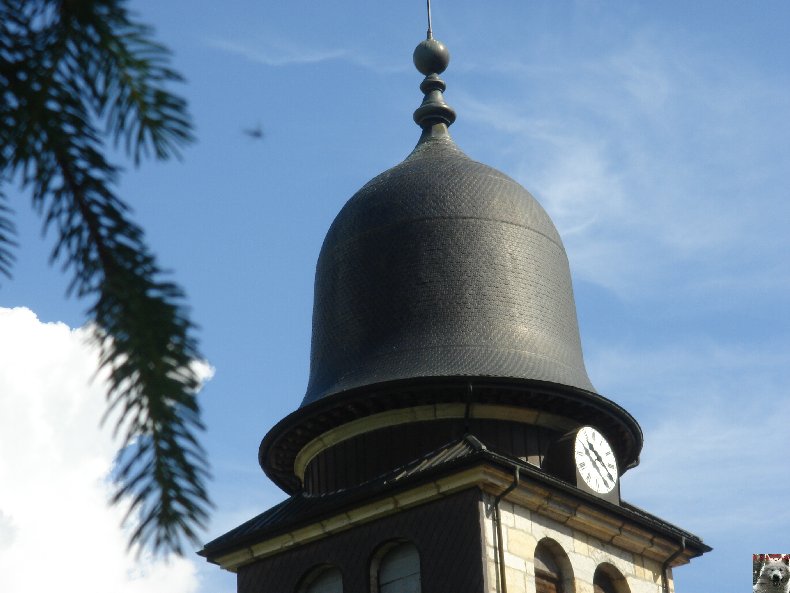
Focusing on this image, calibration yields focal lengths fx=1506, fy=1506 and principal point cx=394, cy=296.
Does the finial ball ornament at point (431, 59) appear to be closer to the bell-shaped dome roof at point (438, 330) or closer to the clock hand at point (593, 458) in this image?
the bell-shaped dome roof at point (438, 330)

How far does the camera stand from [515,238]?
20.1 meters

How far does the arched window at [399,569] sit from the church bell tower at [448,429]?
2 cm

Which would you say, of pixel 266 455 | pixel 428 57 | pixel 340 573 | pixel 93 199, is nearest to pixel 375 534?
pixel 340 573

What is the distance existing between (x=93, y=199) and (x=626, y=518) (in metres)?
17.2

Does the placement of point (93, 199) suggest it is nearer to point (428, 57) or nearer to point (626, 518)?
point (626, 518)

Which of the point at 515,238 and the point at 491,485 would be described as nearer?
the point at 491,485

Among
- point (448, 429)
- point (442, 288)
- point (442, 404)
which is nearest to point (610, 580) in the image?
point (448, 429)

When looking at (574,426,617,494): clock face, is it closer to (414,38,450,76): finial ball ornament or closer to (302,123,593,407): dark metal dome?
(302,123,593,407): dark metal dome

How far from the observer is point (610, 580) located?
18.5m

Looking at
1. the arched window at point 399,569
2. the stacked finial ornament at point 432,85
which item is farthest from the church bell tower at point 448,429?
the stacked finial ornament at point 432,85

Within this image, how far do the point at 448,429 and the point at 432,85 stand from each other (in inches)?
272

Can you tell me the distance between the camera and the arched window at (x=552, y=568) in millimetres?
17219

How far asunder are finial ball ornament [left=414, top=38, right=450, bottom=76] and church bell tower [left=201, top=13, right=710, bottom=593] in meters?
2.70

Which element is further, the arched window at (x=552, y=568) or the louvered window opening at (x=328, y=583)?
the louvered window opening at (x=328, y=583)
